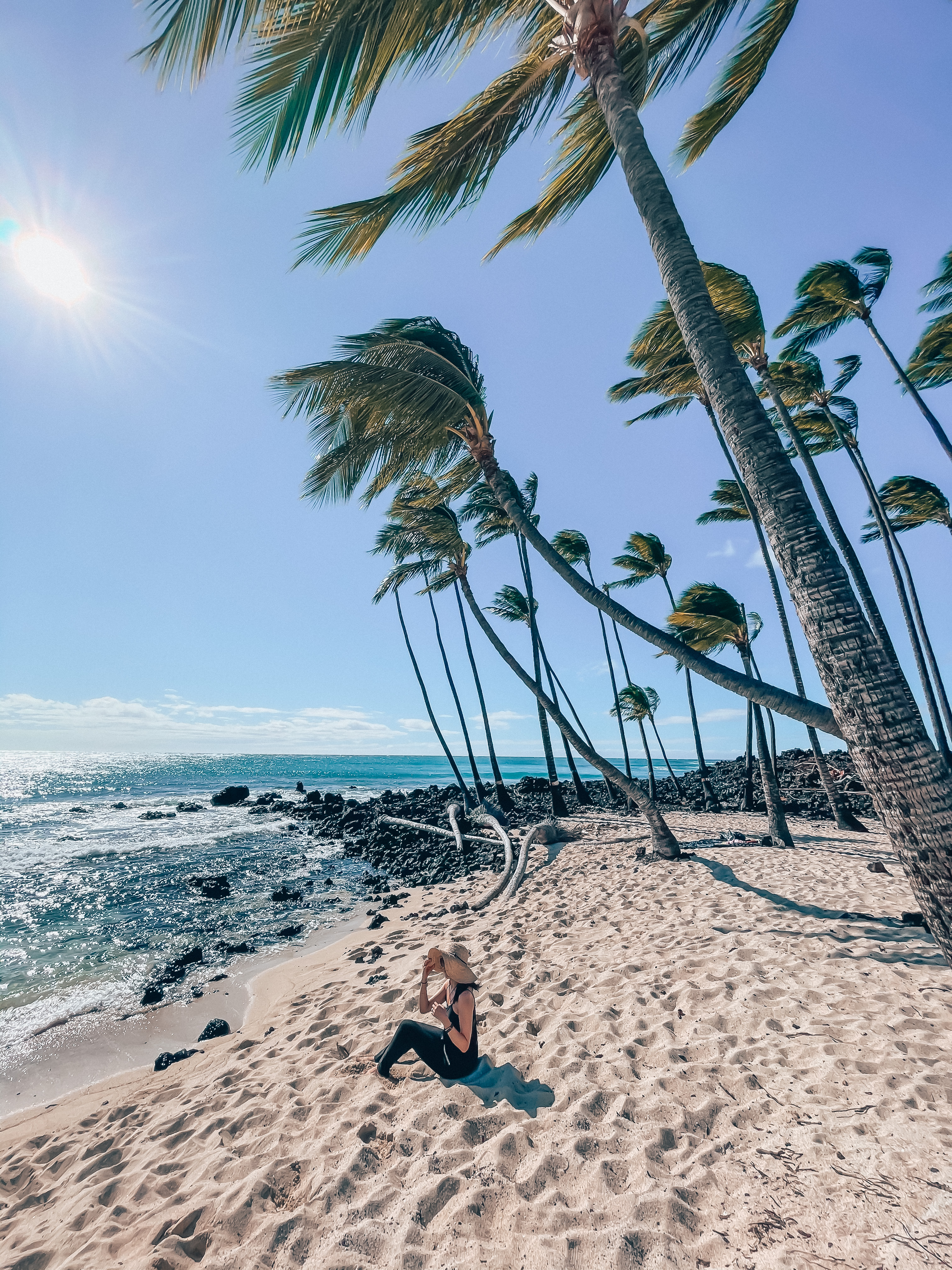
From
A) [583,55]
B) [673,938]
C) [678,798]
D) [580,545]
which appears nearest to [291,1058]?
[673,938]

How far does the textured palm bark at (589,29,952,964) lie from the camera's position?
2.26m

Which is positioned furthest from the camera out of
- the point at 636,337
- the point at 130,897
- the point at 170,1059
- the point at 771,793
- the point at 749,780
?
the point at 749,780

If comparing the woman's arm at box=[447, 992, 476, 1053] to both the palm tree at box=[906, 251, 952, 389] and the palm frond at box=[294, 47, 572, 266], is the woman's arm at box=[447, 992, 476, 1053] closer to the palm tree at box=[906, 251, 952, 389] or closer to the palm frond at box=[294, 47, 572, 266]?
the palm frond at box=[294, 47, 572, 266]

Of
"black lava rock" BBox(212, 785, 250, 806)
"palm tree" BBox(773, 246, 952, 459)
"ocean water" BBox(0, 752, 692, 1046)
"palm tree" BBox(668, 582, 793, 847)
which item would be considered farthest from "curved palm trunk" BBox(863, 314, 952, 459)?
"black lava rock" BBox(212, 785, 250, 806)

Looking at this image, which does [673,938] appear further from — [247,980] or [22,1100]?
[22,1100]

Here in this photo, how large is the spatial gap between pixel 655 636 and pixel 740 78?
5.34 meters

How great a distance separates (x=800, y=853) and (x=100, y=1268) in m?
11.2

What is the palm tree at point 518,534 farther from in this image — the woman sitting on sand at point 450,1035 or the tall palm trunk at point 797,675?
the woman sitting on sand at point 450,1035

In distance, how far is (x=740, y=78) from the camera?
15.8 ft

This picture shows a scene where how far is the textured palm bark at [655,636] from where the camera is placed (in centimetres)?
294

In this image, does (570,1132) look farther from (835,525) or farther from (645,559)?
(645,559)

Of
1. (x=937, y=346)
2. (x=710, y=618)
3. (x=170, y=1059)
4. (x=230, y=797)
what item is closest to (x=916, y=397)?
(x=937, y=346)

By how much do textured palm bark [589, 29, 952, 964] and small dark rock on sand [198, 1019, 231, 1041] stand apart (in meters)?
6.82

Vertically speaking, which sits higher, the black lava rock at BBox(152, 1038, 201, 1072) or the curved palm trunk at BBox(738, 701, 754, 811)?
the curved palm trunk at BBox(738, 701, 754, 811)
